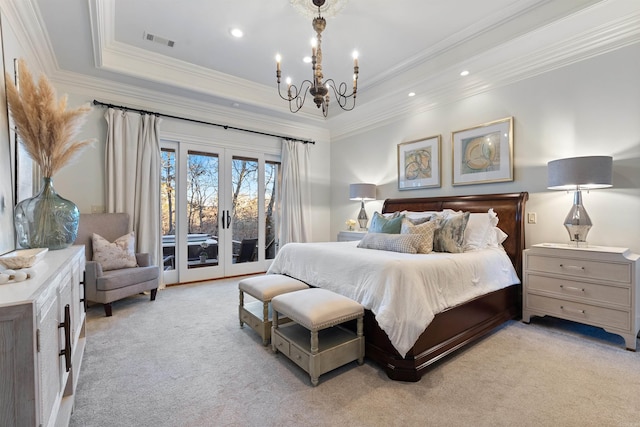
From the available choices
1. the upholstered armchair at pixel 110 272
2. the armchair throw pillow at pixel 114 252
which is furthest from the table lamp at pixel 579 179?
the armchair throw pillow at pixel 114 252

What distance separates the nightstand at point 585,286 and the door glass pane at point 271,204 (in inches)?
153

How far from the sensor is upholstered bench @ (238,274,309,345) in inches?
95.4

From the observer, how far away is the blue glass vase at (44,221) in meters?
1.95

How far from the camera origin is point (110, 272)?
10.7ft

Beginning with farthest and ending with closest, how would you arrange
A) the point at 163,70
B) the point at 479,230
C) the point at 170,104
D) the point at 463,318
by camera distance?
the point at 170,104 < the point at 163,70 < the point at 479,230 < the point at 463,318

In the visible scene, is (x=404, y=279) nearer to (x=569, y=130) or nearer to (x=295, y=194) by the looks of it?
(x=569, y=130)

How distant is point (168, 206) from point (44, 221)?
2.44 meters

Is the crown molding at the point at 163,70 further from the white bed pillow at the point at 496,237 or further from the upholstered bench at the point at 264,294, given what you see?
the white bed pillow at the point at 496,237

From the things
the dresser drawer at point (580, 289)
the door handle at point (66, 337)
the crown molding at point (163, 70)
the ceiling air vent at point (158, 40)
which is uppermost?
the ceiling air vent at point (158, 40)

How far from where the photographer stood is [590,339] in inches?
99.6

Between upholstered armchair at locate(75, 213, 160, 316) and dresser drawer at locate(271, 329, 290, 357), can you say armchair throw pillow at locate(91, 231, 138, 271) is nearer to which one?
upholstered armchair at locate(75, 213, 160, 316)

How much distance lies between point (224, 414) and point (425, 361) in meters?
1.33

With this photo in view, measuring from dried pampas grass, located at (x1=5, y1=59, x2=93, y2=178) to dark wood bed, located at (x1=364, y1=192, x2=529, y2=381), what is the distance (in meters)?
2.49

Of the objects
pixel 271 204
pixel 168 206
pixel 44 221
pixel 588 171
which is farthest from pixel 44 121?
pixel 588 171
